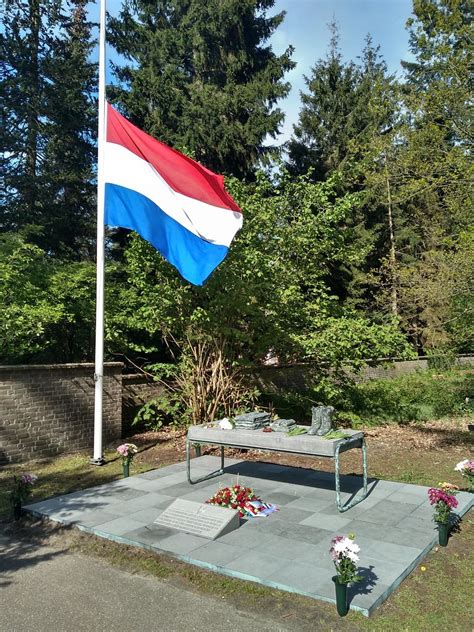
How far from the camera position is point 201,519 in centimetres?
561

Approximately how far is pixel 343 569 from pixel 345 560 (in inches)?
2.5

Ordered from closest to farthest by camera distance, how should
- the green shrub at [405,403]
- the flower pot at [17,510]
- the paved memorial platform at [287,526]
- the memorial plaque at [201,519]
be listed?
1. the paved memorial platform at [287,526]
2. the memorial plaque at [201,519]
3. the flower pot at [17,510]
4. the green shrub at [405,403]

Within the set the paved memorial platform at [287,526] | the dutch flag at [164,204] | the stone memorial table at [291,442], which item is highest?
the dutch flag at [164,204]

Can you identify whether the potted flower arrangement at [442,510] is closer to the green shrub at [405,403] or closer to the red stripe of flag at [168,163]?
the red stripe of flag at [168,163]

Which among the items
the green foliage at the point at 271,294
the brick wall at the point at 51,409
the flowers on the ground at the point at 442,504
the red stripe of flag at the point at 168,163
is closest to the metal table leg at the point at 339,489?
the flowers on the ground at the point at 442,504

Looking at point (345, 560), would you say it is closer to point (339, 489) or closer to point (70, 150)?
point (339, 489)

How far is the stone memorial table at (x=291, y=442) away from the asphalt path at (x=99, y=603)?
2212mm

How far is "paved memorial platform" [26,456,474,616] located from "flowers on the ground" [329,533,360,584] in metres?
0.27

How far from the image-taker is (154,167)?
903 cm

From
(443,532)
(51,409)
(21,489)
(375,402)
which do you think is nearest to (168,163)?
(51,409)

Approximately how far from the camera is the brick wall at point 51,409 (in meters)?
9.25

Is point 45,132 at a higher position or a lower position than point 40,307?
higher

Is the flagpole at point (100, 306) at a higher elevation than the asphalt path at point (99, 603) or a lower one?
higher

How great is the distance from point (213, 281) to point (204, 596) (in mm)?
6905
